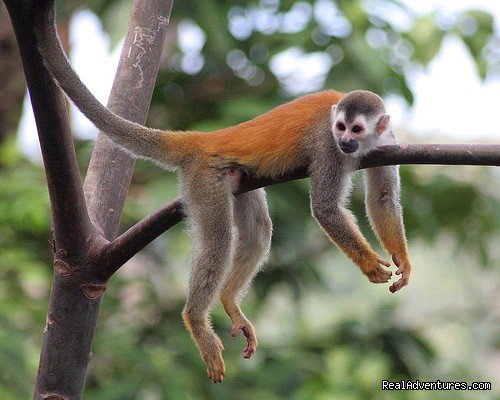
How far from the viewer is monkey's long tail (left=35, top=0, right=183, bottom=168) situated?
3.02 m

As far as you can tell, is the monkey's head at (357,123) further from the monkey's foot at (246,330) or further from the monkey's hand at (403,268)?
the monkey's foot at (246,330)

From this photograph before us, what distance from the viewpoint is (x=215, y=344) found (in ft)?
13.7

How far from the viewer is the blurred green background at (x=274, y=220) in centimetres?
650

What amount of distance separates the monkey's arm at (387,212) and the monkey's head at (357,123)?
32 cm

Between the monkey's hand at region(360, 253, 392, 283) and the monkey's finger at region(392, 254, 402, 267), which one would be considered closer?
the monkey's hand at region(360, 253, 392, 283)

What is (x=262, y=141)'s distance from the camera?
423 cm

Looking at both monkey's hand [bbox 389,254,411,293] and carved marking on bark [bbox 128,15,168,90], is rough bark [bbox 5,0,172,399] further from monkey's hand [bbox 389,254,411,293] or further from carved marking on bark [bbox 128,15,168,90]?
monkey's hand [bbox 389,254,411,293]

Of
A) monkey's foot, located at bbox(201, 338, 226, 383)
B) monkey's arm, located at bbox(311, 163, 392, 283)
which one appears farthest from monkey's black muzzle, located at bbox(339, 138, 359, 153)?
monkey's foot, located at bbox(201, 338, 226, 383)

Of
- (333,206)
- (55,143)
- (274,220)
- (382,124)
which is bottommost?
(274,220)

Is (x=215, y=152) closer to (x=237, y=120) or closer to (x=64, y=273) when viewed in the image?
(x=64, y=273)

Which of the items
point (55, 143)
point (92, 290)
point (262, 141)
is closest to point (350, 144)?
point (262, 141)

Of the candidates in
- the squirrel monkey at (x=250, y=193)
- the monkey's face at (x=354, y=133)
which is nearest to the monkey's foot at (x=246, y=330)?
the squirrel monkey at (x=250, y=193)

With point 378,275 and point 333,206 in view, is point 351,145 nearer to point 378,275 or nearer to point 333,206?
point 333,206

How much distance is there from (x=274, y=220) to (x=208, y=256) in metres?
2.52
